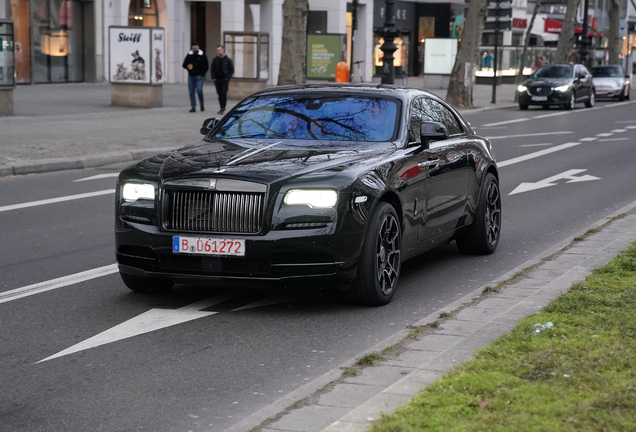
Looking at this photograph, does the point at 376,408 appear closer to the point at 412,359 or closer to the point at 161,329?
the point at 412,359

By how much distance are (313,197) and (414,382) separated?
7.07ft

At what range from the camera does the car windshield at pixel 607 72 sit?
157ft

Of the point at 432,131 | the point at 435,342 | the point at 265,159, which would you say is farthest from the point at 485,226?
the point at 435,342

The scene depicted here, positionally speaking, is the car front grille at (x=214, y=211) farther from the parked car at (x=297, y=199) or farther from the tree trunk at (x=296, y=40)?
the tree trunk at (x=296, y=40)

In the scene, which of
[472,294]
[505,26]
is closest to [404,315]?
[472,294]

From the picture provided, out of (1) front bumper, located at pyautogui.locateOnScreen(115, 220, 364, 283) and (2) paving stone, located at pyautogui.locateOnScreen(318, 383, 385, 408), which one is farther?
(1) front bumper, located at pyautogui.locateOnScreen(115, 220, 364, 283)

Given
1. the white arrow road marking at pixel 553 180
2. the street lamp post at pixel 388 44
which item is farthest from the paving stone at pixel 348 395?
the street lamp post at pixel 388 44

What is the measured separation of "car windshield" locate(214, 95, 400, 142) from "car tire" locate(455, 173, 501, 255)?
5.16 ft

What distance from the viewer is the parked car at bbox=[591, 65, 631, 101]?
4734 cm

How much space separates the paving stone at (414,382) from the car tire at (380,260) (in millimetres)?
1973

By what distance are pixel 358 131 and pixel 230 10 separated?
38.0 metres

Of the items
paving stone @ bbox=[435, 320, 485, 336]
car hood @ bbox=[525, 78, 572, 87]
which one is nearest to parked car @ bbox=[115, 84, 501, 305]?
paving stone @ bbox=[435, 320, 485, 336]

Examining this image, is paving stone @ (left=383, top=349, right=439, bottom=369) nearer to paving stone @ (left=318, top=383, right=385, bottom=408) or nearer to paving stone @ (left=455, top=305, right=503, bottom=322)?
paving stone @ (left=318, top=383, right=385, bottom=408)

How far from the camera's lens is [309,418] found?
4586 millimetres
